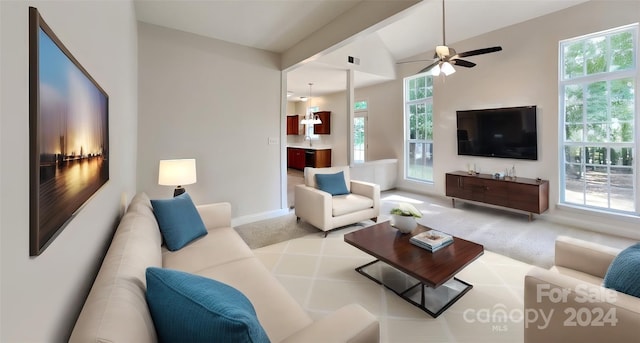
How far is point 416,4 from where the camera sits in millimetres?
2287

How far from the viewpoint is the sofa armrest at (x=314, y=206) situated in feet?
11.0

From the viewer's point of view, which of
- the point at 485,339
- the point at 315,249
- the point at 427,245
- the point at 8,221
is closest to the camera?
the point at 8,221

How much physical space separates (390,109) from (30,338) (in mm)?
6549

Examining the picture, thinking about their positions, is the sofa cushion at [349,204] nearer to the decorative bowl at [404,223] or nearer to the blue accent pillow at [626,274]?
the decorative bowl at [404,223]

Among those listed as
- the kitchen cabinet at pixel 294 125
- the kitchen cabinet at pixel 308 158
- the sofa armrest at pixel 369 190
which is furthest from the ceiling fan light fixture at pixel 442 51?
the kitchen cabinet at pixel 294 125

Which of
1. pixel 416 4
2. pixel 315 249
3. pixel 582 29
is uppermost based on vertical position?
pixel 582 29

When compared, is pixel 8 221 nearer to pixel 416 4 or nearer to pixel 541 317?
pixel 541 317

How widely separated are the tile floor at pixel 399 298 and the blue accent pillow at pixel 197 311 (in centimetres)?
128

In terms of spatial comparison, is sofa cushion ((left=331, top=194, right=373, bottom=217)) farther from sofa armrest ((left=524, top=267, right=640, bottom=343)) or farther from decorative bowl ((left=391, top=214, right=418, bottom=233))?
sofa armrest ((left=524, top=267, right=640, bottom=343))

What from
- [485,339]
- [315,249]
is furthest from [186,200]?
[485,339]

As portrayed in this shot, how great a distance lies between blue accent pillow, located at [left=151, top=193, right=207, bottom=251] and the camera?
200cm

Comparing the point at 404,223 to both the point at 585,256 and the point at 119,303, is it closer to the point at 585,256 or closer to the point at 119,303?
the point at 585,256

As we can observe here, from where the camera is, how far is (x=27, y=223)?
65 cm

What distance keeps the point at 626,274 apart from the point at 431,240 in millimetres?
1172
